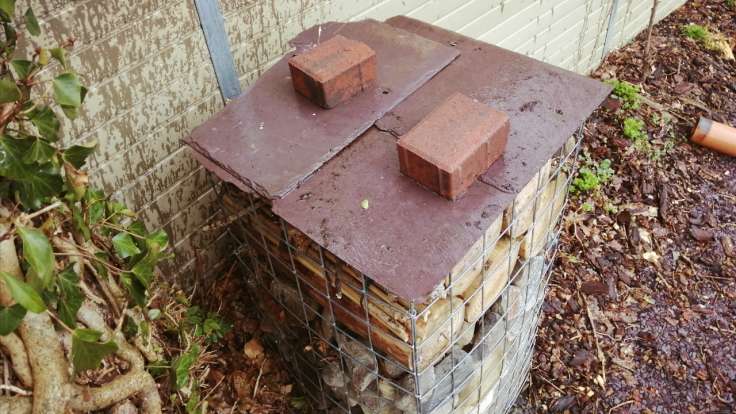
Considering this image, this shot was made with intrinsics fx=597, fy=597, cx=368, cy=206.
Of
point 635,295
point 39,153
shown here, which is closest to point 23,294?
point 39,153

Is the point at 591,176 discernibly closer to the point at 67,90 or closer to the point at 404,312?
the point at 404,312

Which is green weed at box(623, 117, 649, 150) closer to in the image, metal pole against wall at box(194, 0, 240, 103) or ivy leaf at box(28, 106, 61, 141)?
metal pole against wall at box(194, 0, 240, 103)

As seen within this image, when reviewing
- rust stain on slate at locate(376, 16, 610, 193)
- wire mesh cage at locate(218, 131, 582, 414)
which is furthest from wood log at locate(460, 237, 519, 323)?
rust stain on slate at locate(376, 16, 610, 193)

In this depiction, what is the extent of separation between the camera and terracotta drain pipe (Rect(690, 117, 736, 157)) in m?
4.03

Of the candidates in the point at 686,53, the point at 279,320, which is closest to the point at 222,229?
the point at 279,320

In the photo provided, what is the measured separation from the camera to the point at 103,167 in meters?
2.07

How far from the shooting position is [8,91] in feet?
3.79

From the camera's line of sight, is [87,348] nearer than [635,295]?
Yes

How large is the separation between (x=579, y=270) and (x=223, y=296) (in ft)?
6.78

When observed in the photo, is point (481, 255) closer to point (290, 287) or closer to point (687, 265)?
point (290, 287)

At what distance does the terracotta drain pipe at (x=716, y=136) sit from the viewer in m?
4.03

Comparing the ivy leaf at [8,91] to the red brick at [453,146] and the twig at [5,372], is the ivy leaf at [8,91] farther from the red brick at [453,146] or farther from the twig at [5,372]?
the red brick at [453,146]

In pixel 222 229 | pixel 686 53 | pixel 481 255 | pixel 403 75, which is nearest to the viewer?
pixel 481 255

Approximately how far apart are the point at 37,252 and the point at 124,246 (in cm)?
42
